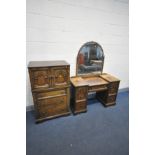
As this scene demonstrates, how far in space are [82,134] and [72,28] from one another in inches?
81.8

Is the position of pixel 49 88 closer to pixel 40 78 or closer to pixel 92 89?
pixel 40 78

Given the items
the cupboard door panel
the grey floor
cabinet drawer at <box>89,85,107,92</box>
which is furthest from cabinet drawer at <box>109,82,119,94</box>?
the cupboard door panel

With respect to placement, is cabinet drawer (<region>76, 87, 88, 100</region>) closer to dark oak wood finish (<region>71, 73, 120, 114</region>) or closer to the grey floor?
dark oak wood finish (<region>71, 73, 120, 114</region>)

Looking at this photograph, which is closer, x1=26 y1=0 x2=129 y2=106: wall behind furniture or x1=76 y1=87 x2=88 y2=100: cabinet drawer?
x1=26 y1=0 x2=129 y2=106: wall behind furniture

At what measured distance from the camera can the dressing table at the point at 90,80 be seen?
2570 millimetres

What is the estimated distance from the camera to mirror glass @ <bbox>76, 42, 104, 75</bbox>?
9.41ft

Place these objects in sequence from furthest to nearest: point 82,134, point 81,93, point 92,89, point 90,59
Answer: point 90,59 → point 92,89 → point 81,93 → point 82,134

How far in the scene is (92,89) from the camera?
2.67 m

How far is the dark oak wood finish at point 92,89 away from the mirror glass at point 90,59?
0.57 feet

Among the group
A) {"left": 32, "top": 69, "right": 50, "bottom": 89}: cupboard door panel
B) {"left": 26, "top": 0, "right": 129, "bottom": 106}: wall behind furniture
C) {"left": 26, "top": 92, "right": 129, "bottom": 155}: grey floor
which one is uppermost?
{"left": 26, "top": 0, "right": 129, "bottom": 106}: wall behind furniture

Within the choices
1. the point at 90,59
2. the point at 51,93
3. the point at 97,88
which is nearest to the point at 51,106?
the point at 51,93

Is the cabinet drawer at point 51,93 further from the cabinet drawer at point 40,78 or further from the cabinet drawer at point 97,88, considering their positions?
the cabinet drawer at point 97,88
